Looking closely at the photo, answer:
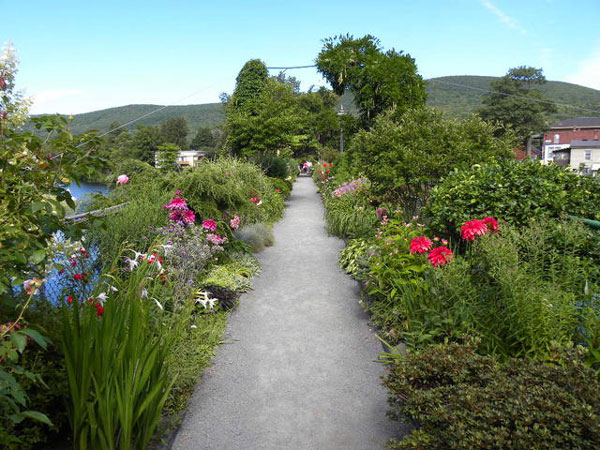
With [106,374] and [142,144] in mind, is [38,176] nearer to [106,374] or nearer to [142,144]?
[106,374]

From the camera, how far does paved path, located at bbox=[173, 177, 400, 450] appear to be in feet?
9.00

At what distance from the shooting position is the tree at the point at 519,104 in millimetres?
52938

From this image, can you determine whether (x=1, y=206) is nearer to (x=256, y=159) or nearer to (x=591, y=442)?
(x=591, y=442)

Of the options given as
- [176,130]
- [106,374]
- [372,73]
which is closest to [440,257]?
[106,374]

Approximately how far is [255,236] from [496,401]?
6.44 m

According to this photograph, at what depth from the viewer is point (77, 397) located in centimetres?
210

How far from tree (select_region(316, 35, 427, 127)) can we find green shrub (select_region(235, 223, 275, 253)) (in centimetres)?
866

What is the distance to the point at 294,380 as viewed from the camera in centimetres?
345

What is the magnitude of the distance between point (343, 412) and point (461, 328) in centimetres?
116

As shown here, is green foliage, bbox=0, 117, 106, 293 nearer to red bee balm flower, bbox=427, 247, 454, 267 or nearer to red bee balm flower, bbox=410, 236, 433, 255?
red bee balm flower, bbox=427, 247, 454, 267

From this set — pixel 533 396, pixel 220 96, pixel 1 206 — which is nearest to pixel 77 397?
pixel 1 206

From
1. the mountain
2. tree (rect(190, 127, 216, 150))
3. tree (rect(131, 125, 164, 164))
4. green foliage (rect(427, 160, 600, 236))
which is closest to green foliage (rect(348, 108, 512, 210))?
green foliage (rect(427, 160, 600, 236))

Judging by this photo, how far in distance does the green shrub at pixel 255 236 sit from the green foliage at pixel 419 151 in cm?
248

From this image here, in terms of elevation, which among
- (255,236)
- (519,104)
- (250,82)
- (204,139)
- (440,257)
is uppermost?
(519,104)
